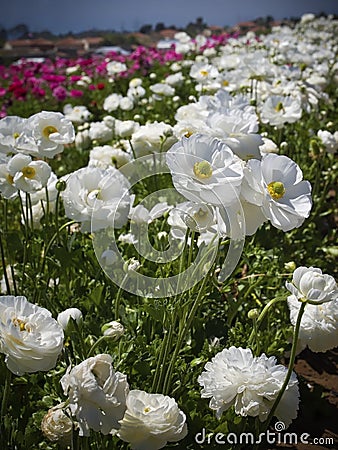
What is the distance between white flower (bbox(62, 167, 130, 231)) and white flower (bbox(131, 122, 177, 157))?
0.59 meters

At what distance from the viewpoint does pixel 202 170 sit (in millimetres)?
1047

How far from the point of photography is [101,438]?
1.24 meters

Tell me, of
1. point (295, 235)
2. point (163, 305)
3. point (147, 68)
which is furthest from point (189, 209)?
point (147, 68)

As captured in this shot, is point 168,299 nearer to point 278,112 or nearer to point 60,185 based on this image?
point 60,185

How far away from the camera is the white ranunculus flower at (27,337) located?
0.97 m

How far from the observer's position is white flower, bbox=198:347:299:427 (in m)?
1.15

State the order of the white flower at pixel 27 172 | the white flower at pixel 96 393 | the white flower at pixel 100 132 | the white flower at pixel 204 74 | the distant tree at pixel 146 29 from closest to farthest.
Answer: the white flower at pixel 96 393
the white flower at pixel 27 172
the white flower at pixel 100 132
the white flower at pixel 204 74
the distant tree at pixel 146 29

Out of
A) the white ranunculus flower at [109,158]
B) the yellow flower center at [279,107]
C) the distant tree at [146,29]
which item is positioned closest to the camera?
the white ranunculus flower at [109,158]

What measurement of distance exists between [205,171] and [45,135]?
0.71 m

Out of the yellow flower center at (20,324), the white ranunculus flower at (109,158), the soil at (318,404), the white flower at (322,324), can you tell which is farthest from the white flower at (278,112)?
the yellow flower center at (20,324)

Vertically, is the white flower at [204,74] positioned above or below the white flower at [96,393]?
above

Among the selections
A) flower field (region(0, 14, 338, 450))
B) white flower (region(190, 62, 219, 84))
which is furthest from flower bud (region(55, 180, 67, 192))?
white flower (region(190, 62, 219, 84))

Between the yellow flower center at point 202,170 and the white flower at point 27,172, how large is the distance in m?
0.59

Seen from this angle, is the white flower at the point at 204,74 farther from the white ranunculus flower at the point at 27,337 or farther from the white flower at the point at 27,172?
the white ranunculus flower at the point at 27,337
